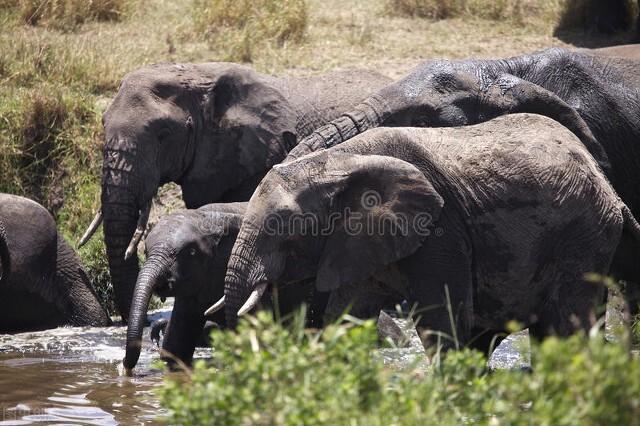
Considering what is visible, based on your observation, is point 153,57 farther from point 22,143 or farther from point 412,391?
point 412,391

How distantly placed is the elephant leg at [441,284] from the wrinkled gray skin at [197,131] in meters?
3.24

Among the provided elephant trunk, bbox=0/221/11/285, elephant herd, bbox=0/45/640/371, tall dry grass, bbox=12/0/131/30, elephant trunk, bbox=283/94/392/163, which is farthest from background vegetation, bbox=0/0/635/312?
elephant trunk, bbox=283/94/392/163

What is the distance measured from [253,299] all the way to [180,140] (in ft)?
11.5

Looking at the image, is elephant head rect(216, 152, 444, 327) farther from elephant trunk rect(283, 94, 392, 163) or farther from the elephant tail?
the elephant tail

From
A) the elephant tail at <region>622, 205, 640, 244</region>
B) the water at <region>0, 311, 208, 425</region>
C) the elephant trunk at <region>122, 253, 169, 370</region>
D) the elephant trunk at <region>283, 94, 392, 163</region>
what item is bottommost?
the water at <region>0, 311, 208, 425</region>

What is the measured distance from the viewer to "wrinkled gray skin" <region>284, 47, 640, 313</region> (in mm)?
8516

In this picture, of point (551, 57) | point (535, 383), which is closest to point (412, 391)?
point (535, 383)

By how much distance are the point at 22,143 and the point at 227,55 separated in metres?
2.52

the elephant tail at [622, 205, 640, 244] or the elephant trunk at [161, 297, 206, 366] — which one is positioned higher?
the elephant tail at [622, 205, 640, 244]

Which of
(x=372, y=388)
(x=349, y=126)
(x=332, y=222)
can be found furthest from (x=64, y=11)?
(x=372, y=388)

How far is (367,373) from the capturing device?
506 centimetres

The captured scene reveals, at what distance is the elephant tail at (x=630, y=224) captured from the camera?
7.70m

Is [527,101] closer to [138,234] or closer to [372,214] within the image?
[372,214]

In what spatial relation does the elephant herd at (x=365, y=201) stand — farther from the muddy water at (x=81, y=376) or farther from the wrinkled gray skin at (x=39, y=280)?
the muddy water at (x=81, y=376)
